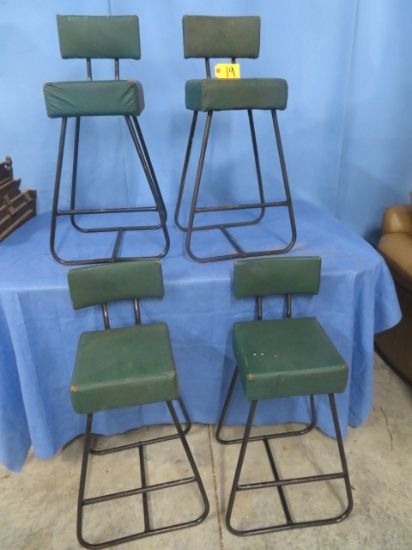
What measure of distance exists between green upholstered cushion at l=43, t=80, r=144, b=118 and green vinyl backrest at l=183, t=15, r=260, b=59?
38 cm

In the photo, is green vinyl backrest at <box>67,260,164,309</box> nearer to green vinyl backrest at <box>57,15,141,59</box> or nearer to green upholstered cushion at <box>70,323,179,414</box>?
green upholstered cushion at <box>70,323,179,414</box>

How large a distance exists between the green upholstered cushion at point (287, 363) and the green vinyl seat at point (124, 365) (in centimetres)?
22

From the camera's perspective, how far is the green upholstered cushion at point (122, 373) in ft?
3.50

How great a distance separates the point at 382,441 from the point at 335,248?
2.64 ft

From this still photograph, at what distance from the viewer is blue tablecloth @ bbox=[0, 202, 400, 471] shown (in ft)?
4.40

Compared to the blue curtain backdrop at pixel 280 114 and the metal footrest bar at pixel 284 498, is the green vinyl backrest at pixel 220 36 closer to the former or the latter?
the blue curtain backdrop at pixel 280 114

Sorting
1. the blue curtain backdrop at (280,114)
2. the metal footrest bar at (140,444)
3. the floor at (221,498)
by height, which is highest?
the blue curtain backdrop at (280,114)

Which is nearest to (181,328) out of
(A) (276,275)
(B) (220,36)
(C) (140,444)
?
(A) (276,275)

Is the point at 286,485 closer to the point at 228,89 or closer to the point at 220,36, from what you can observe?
the point at 228,89

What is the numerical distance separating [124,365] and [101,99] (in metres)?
0.80

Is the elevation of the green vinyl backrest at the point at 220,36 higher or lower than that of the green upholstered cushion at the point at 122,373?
higher

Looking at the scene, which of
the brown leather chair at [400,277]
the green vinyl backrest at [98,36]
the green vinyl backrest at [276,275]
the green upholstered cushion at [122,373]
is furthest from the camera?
the brown leather chair at [400,277]

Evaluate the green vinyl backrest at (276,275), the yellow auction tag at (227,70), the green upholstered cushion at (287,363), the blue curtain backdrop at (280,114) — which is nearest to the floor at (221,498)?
the green upholstered cushion at (287,363)

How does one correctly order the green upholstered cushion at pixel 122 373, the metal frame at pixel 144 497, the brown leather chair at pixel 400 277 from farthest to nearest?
the brown leather chair at pixel 400 277 → the metal frame at pixel 144 497 → the green upholstered cushion at pixel 122 373
